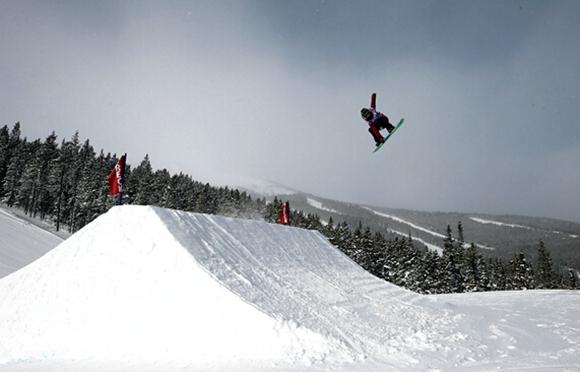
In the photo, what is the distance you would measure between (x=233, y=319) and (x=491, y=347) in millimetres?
7717

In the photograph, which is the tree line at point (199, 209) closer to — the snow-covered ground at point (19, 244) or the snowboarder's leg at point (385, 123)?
the snow-covered ground at point (19, 244)

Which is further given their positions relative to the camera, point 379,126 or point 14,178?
point 14,178

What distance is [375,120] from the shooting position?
53.6 feet

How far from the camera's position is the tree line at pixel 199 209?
52406 mm

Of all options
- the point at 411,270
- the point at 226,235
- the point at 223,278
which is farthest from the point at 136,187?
the point at 223,278

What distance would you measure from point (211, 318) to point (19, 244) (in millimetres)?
29625

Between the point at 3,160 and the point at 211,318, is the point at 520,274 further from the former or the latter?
the point at 3,160

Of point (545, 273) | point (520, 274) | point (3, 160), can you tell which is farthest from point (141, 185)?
point (545, 273)

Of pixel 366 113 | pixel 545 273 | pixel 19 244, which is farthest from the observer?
pixel 545 273

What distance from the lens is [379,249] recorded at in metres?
58.2

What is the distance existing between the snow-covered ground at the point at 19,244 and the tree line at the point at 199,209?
64.4 feet

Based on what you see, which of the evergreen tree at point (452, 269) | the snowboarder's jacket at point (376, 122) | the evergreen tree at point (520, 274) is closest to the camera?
the snowboarder's jacket at point (376, 122)

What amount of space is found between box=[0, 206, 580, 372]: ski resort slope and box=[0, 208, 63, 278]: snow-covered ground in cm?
1373

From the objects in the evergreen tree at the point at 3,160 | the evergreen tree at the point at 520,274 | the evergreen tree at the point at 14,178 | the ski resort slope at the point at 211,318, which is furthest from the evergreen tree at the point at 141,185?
the evergreen tree at the point at 520,274
